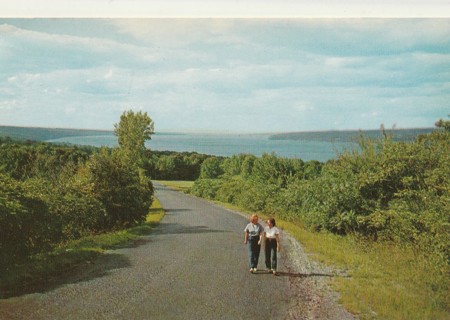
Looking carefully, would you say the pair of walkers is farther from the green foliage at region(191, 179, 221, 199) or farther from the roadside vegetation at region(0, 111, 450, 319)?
the green foliage at region(191, 179, 221, 199)

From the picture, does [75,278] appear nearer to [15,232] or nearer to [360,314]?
[15,232]

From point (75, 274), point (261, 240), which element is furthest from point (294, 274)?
point (75, 274)

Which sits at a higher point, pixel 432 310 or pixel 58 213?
pixel 58 213

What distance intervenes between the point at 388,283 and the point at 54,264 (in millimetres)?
8491

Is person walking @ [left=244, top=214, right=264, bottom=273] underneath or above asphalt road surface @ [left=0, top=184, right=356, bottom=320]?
above

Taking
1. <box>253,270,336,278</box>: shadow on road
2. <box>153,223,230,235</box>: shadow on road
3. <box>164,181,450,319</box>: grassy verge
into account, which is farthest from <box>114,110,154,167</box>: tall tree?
<box>164,181,450,319</box>: grassy verge

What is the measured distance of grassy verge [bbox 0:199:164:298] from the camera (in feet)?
34.0

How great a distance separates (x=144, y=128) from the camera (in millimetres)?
17672

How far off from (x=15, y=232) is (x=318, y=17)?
8.89 meters

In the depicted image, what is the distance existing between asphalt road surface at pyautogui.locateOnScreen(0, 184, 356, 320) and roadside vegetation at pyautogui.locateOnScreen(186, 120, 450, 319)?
1.72 metres

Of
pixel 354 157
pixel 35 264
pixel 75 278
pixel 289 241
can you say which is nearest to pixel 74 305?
pixel 75 278

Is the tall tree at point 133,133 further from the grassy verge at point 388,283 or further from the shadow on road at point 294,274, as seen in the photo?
the grassy verge at point 388,283

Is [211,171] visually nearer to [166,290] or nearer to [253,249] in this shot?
[253,249]

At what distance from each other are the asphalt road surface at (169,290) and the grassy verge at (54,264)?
1.38 feet
